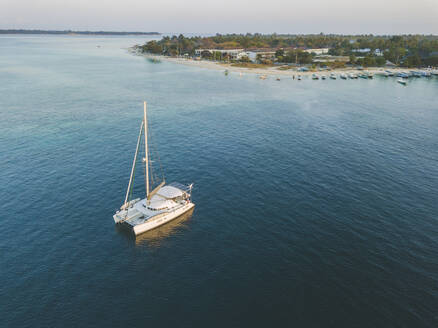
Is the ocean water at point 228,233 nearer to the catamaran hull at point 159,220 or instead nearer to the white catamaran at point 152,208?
the catamaran hull at point 159,220

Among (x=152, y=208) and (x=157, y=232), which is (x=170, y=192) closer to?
(x=152, y=208)

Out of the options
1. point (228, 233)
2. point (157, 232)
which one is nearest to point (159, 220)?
point (157, 232)

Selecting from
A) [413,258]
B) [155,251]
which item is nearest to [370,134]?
[413,258]

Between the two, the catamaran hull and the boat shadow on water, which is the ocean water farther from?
the catamaran hull

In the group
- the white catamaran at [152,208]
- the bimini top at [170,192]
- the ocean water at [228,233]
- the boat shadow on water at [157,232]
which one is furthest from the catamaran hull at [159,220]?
the bimini top at [170,192]

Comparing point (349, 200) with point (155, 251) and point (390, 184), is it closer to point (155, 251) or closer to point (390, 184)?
point (390, 184)

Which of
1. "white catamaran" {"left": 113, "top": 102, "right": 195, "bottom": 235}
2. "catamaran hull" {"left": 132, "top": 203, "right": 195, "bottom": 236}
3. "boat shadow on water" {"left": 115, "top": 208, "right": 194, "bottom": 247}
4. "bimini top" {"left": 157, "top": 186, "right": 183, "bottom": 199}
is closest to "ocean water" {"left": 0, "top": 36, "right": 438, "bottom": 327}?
"boat shadow on water" {"left": 115, "top": 208, "right": 194, "bottom": 247}
